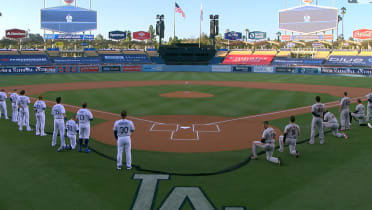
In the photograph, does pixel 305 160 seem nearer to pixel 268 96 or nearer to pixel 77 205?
pixel 77 205

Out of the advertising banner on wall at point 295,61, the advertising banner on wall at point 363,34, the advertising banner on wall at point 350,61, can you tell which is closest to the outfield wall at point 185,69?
the advertising banner on wall at point 295,61

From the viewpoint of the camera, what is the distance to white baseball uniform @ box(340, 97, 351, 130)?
16.1 meters

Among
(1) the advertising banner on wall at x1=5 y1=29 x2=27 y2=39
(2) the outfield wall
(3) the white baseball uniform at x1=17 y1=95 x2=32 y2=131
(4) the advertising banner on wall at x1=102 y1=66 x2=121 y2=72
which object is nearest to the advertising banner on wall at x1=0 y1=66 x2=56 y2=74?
(2) the outfield wall

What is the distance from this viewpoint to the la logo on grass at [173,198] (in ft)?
26.3

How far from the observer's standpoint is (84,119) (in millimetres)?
12492

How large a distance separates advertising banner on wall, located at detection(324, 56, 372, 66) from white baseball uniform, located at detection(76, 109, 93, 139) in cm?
6543

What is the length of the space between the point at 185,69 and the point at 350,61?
35.0 meters

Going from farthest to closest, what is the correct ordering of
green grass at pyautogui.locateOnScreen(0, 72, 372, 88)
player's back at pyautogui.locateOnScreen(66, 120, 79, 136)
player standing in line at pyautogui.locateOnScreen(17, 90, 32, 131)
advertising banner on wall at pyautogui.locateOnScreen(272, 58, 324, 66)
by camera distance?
1. advertising banner on wall at pyautogui.locateOnScreen(272, 58, 324, 66)
2. green grass at pyautogui.locateOnScreen(0, 72, 372, 88)
3. player standing in line at pyautogui.locateOnScreen(17, 90, 32, 131)
4. player's back at pyautogui.locateOnScreen(66, 120, 79, 136)

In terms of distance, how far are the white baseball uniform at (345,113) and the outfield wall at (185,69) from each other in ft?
146

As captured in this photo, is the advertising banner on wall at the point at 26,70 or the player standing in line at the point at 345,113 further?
the advertising banner on wall at the point at 26,70

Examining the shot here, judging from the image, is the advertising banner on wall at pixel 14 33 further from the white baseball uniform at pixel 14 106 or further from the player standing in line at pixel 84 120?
the player standing in line at pixel 84 120

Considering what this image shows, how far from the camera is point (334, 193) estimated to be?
8.70 metres

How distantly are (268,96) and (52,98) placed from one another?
20.3 meters

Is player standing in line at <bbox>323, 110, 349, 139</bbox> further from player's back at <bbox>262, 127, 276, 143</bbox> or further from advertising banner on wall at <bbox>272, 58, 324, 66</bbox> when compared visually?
advertising banner on wall at <bbox>272, 58, 324, 66</bbox>
